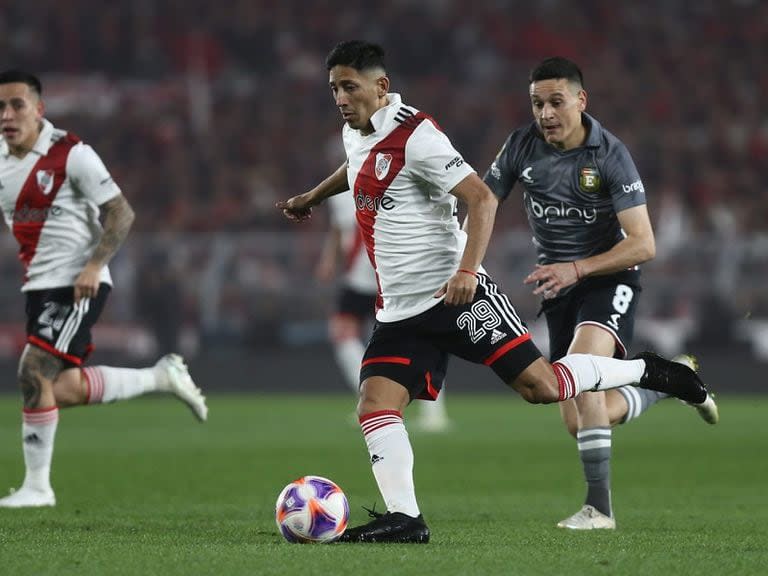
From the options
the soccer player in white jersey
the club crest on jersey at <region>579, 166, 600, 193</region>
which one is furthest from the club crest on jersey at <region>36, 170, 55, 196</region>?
the club crest on jersey at <region>579, 166, 600, 193</region>

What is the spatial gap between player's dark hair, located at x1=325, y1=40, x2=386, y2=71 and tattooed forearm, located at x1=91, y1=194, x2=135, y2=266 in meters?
2.26

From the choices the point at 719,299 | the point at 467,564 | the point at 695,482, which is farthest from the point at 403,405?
the point at 719,299

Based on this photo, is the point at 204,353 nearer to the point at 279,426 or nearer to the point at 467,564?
the point at 279,426

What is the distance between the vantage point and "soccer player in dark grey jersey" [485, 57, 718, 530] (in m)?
6.27

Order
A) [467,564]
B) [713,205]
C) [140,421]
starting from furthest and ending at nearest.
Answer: [713,205], [140,421], [467,564]

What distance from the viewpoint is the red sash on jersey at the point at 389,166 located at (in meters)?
5.61

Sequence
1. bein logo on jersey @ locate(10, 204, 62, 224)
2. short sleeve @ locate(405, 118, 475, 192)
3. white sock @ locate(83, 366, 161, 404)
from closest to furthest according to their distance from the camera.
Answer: short sleeve @ locate(405, 118, 475, 192)
bein logo on jersey @ locate(10, 204, 62, 224)
white sock @ locate(83, 366, 161, 404)

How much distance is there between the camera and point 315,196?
252 inches

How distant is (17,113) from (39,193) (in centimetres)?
46

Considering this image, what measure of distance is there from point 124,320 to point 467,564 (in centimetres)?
1393

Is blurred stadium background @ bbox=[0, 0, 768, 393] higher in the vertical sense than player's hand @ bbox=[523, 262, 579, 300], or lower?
higher

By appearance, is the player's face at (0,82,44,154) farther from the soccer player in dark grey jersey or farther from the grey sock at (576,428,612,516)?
the grey sock at (576,428,612,516)

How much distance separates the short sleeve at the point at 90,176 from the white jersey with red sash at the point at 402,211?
2.11 meters

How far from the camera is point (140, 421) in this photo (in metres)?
14.2
